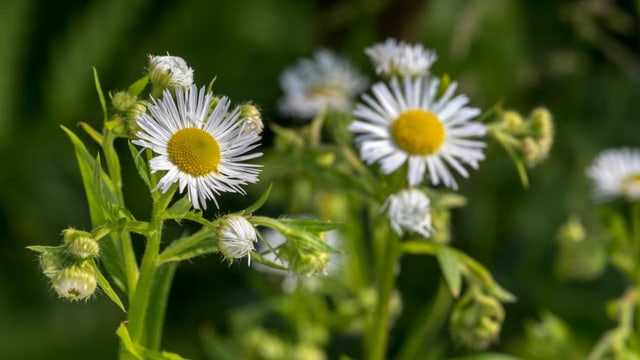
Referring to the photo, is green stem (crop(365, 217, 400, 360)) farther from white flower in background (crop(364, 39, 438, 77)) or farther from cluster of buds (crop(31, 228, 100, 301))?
cluster of buds (crop(31, 228, 100, 301))

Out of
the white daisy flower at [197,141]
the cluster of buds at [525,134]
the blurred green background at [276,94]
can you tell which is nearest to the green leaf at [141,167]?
the white daisy flower at [197,141]

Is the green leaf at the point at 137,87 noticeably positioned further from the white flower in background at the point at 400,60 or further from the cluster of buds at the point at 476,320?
the cluster of buds at the point at 476,320

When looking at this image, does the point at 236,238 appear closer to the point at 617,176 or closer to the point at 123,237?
the point at 123,237

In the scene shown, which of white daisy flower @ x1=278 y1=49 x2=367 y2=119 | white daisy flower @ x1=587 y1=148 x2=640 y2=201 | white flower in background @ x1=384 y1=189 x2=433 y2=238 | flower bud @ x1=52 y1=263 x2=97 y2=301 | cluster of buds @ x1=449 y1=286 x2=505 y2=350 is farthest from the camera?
white daisy flower @ x1=278 y1=49 x2=367 y2=119

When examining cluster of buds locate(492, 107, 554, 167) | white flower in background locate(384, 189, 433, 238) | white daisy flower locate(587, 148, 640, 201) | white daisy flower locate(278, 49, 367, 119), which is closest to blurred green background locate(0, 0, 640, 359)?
white daisy flower locate(278, 49, 367, 119)

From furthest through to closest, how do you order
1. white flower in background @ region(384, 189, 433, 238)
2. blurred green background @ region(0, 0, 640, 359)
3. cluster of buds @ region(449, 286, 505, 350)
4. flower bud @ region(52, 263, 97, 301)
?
blurred green background @ region(0, 0, 640, 359)
cluster of buds @ region(449, 286, 505, 350)
white flower in background @ region(384, 189, 433, 238)
flower bud @ region(52, 263, 97, 301)

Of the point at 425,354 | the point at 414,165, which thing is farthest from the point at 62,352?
the point at 414,165
